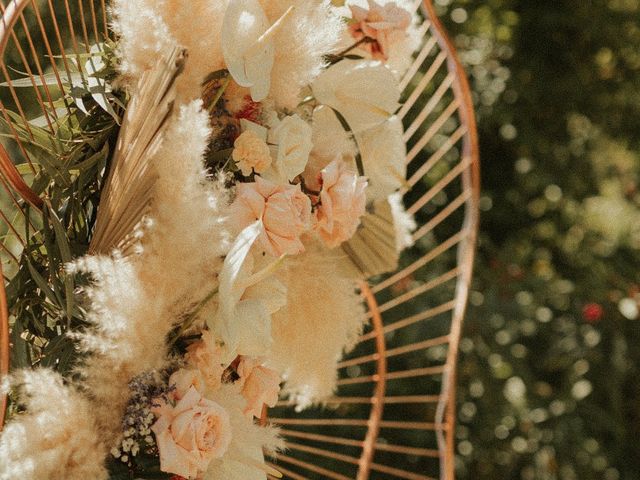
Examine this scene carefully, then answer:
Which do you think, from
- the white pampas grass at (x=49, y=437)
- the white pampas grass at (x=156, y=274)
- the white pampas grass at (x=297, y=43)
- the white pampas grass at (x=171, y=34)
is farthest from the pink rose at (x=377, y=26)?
the white pampas grass at (x=49, y=437)

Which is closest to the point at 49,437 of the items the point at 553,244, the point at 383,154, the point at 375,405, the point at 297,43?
the point at 297,43

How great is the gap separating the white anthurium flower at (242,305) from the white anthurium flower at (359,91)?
10.6 inches

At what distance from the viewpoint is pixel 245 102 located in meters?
0.95

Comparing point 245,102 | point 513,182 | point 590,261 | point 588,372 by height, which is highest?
point 245,102

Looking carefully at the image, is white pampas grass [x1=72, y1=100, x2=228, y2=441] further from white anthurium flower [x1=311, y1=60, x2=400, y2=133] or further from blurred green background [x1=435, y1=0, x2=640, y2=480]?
blurred green background [x1=435, y1=0, x2=640, y2=480]

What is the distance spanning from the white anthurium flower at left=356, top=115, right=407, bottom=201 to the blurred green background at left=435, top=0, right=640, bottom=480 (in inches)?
46.7

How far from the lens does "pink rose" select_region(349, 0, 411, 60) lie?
3.66 feet

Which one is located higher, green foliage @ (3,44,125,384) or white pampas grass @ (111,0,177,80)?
white pampas grass @ (111,0,177,80)

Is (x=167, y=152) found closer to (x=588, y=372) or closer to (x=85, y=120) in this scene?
(x=85, y=120)

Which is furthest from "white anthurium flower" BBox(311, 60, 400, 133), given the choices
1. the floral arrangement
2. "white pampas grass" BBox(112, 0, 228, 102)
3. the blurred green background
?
the blurred green background

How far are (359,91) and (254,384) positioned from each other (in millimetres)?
371

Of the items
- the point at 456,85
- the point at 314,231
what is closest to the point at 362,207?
the point at 314,231

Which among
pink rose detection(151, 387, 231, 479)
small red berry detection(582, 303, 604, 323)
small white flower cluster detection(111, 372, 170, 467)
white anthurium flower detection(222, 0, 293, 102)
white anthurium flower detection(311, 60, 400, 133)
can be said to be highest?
white anthurium flower detection(222, 0, 293, 102)

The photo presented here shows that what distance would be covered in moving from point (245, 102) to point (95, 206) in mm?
194
